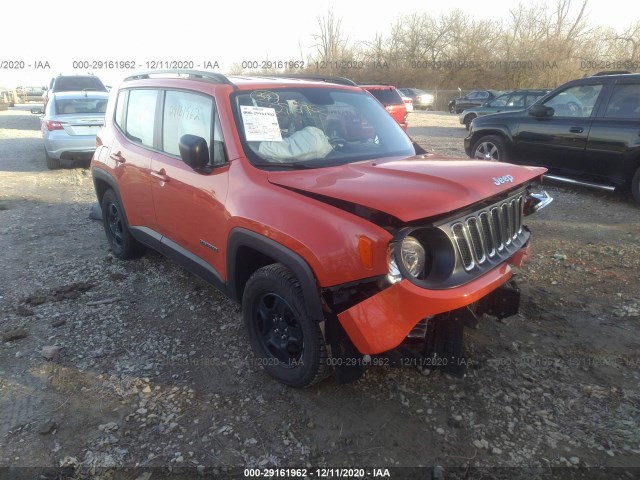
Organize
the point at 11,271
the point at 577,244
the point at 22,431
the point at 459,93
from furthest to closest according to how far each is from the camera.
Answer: the point at 459,93 → the point at 577,244 → the point at 11,271 → the point at 22,431

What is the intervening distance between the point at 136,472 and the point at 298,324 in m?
1.16

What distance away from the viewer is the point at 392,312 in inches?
90.4

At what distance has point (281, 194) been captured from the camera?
8.95 ft

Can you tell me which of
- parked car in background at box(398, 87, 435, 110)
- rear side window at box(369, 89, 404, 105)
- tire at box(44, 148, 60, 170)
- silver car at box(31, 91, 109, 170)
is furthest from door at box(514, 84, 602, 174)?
parked car in background at box(398, 87, 435, 110)

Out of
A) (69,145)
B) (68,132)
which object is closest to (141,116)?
(69,145)

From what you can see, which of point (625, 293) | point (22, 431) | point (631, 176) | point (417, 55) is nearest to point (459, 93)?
point (417, 55)

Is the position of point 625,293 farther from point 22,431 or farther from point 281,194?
point 22,431

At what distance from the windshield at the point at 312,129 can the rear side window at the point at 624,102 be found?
4674 millimetres

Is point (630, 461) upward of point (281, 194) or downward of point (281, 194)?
downward

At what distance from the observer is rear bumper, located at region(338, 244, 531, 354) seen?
2279mm

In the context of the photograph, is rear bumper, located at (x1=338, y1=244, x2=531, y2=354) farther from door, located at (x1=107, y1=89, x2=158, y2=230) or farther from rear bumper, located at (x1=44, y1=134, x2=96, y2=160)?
rear bumper, located at (x1=44, y1=134, x2=96, y2=160)

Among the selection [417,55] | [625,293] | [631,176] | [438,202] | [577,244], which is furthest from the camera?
[417,55]

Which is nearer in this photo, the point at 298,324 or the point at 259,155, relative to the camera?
the point at 298,324

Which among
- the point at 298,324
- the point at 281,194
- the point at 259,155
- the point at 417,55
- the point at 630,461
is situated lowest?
the point at 630,461
